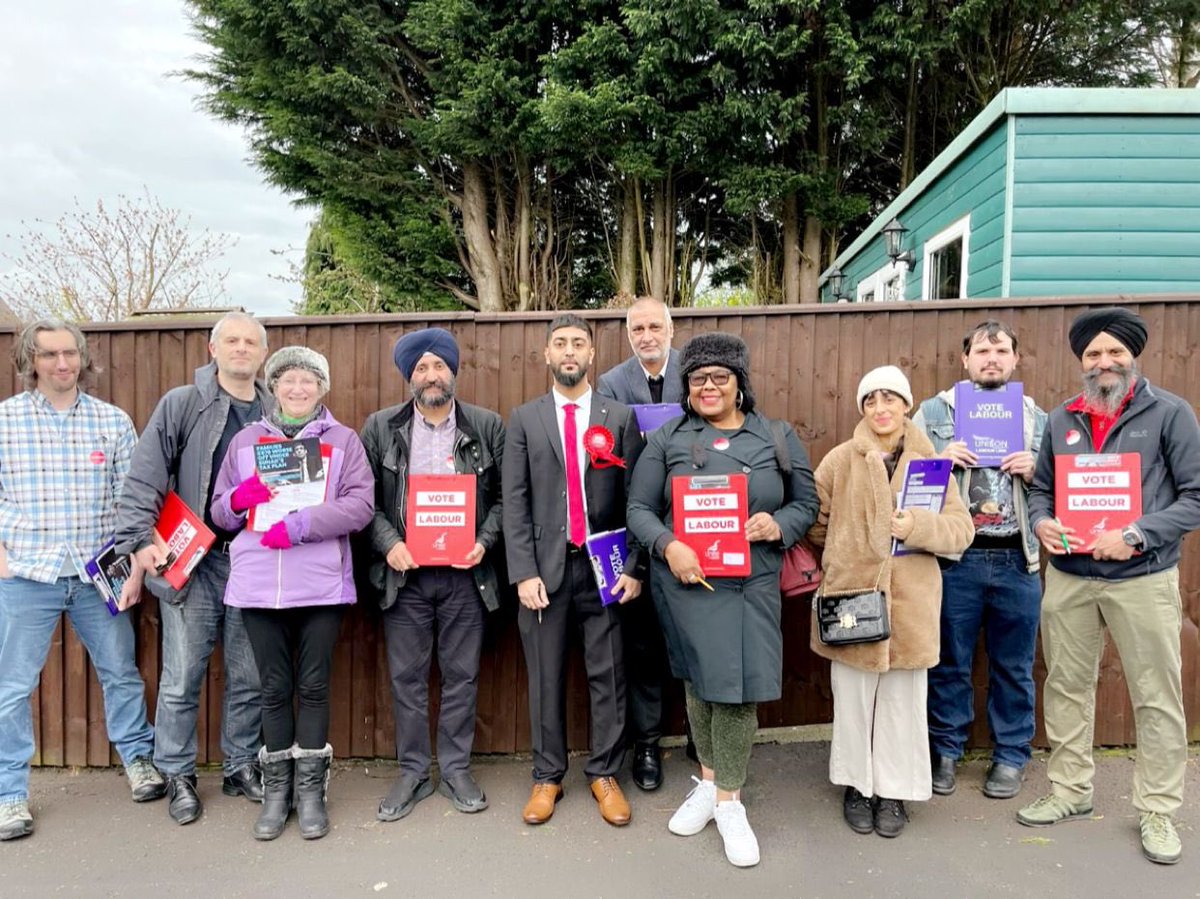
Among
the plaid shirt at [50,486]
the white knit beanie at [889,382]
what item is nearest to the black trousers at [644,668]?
the white knit beanie at [889,382]

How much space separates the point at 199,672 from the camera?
11.6 ft

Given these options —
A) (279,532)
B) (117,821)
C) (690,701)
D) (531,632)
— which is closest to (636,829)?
(690,701)

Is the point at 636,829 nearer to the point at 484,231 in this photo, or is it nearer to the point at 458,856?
the point at 458,856

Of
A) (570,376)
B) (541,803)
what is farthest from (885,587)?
(541,803)

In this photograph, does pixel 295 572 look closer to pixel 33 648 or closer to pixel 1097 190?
pixel 33 648

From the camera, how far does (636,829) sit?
3281 mm

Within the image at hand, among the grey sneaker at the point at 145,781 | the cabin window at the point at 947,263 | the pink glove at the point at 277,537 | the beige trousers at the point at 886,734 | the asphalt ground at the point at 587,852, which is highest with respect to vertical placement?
the cabin window at the point at 947,263

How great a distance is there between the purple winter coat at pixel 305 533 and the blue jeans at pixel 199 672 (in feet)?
1.08

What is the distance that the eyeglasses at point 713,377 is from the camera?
306 centimetres

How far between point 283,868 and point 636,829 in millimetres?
1465

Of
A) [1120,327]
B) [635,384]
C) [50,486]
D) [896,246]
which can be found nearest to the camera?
[1120,327]

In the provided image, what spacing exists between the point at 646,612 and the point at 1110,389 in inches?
Result: 86.7

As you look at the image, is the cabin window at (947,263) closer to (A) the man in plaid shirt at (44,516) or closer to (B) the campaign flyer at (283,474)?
(B) the campaign flyer at (283,474)

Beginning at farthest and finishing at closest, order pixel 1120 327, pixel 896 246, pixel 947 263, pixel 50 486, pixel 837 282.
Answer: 1. pixel 837 282
2. pixel 896 246
3. pixel 947 263
4. pixel 50 486
5. pixel 1120 327
